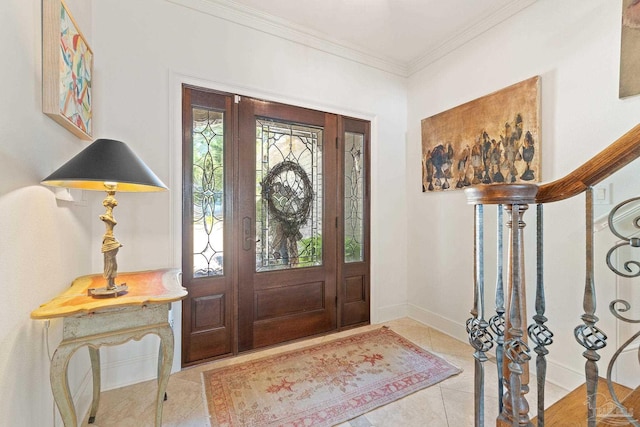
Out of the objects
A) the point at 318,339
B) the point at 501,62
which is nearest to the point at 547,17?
the point at 501,62

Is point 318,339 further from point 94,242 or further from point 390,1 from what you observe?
point 390,1

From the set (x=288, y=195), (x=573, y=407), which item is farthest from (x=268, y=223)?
(x=573, y=407)

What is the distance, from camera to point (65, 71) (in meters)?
1.36

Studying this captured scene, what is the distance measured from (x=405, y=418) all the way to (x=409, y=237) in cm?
189

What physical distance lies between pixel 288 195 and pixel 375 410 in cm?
175

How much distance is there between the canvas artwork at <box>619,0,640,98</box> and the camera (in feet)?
5.26

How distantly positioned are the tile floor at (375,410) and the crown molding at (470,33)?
9.34 feet

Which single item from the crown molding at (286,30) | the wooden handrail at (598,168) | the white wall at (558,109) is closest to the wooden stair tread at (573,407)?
the wooden handrail at (598,168)

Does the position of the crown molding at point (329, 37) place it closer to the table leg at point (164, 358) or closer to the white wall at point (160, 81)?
the white wall at point (160, 81)

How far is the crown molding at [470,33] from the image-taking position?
87.0 inches

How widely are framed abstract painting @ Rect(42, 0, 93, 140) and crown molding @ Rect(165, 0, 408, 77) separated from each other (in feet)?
3.04

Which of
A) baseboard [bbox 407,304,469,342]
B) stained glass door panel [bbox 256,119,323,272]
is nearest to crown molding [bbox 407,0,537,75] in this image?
stained glass door panel [bbox 256,119,323,272]

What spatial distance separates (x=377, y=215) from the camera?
3.00m

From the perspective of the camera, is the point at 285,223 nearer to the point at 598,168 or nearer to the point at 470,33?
the point at 598,168
